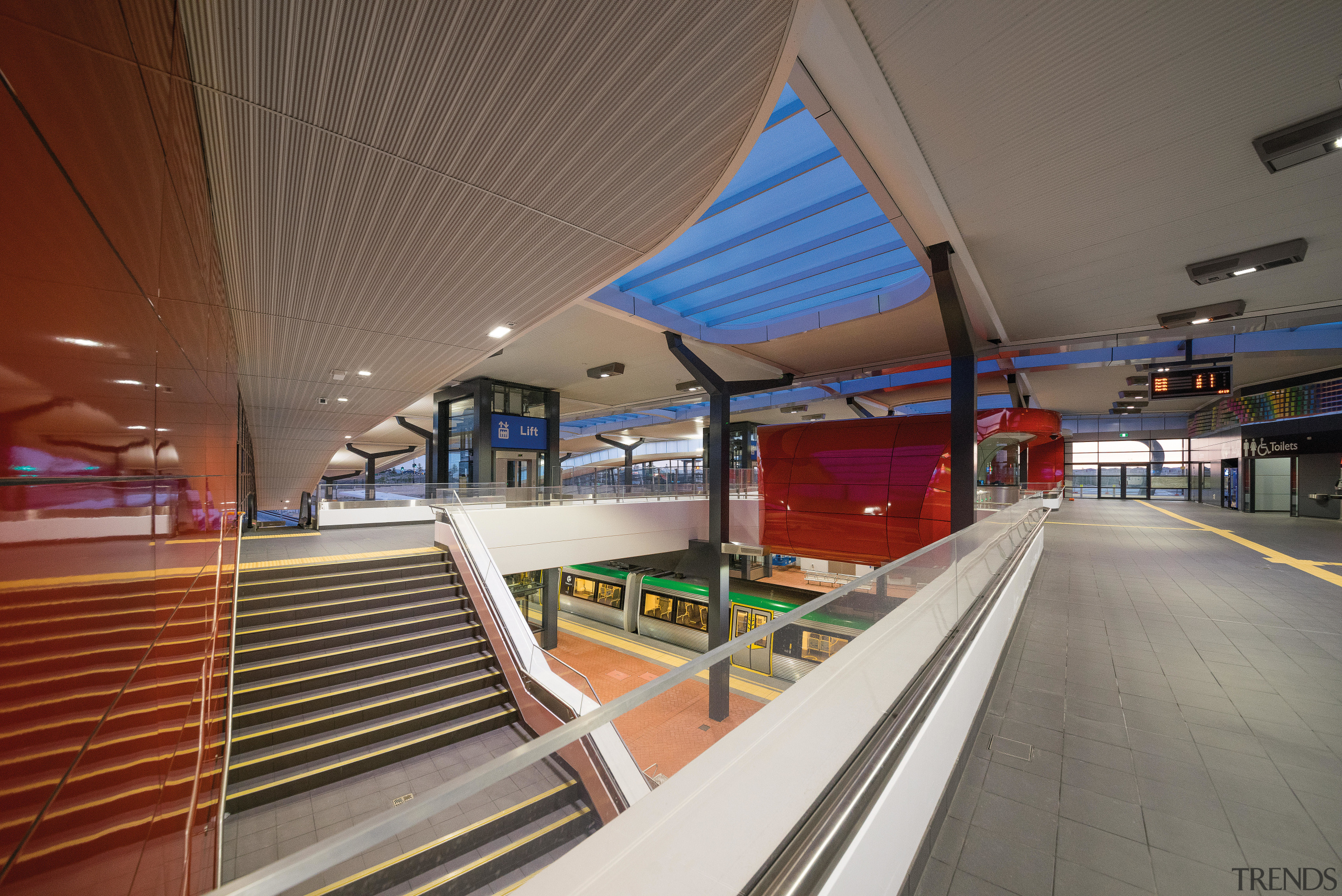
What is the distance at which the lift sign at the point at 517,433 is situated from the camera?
1511 cm

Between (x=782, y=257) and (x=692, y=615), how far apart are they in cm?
1089

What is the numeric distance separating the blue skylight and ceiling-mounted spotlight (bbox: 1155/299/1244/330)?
3572 mm

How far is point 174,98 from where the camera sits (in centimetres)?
249

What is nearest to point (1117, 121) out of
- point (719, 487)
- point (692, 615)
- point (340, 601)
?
point (340, 601)

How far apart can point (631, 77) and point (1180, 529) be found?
18922 millimetres

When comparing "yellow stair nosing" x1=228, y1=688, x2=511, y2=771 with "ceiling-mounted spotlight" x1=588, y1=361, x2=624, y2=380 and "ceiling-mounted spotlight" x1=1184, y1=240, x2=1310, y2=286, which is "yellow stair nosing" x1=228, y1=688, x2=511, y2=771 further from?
"ceiling-mounted spotlight" x1=1184, y1=240, x2=1310, y2=286

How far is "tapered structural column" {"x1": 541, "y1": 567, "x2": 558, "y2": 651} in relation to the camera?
51.1ft

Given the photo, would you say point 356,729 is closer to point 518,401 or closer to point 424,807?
point 424,807

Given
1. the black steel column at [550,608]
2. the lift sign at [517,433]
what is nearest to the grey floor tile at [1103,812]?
the black steel column at [550,608]

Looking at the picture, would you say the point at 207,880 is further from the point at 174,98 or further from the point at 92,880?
the point at 174,98

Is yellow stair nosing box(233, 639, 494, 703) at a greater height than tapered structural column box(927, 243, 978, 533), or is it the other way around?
tapered structural column box(927, 243, 978, 533)

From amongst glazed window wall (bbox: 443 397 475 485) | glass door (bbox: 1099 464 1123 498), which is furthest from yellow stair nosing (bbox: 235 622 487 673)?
glass door (bbox: 1099 464 1123 498)

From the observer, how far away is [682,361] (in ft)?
34.8

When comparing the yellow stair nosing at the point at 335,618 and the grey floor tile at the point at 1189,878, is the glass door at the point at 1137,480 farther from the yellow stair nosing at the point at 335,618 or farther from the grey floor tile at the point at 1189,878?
the yellow stair nosing at the point at 335,618
